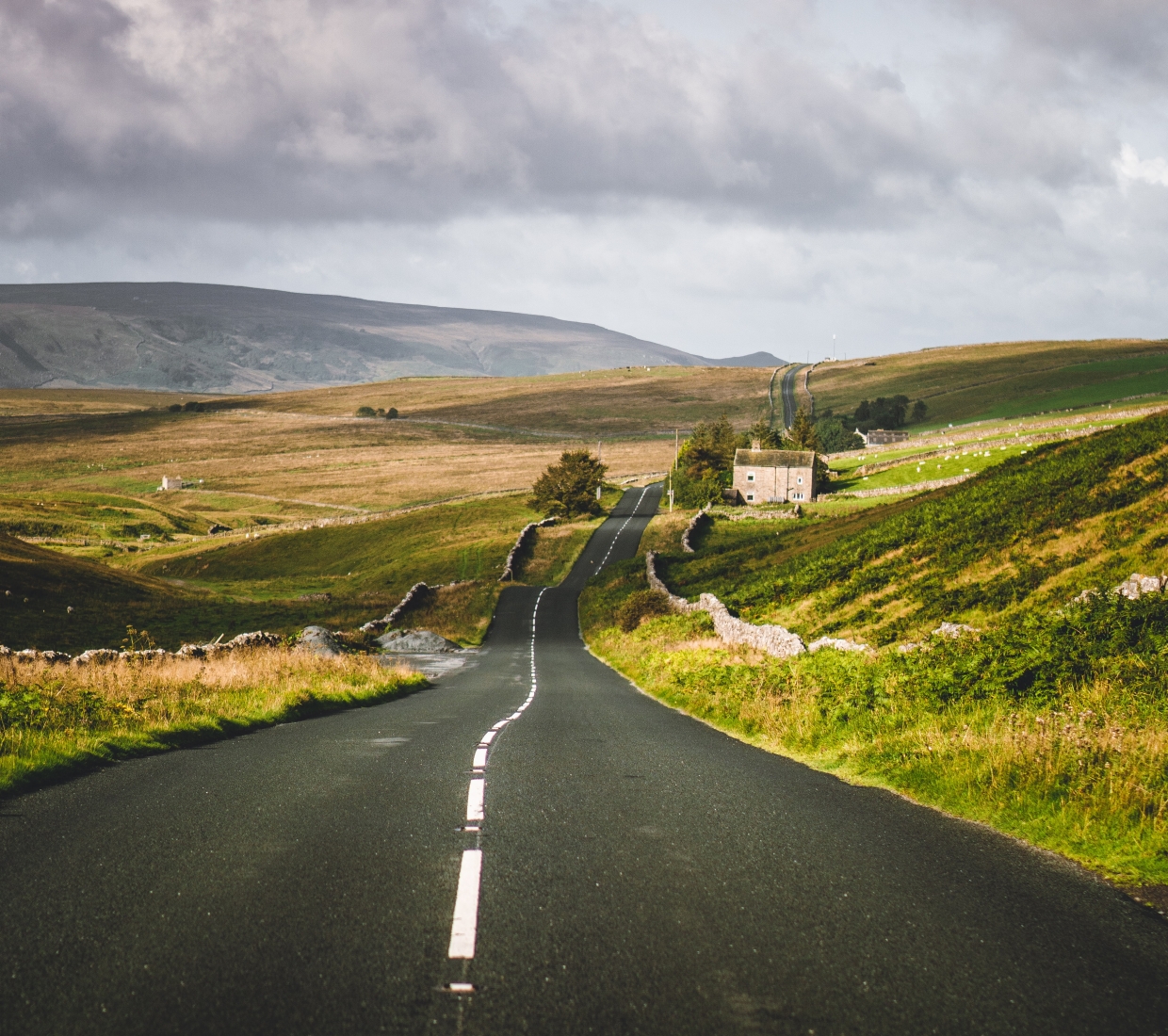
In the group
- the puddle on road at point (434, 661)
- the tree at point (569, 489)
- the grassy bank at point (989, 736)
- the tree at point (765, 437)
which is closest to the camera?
the grassy bank at point (989, 736)

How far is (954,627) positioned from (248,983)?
73.6ft

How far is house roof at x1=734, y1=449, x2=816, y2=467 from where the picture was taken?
340 feet

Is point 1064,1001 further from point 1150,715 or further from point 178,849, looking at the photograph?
point 1150,715

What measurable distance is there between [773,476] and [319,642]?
76.2 metres

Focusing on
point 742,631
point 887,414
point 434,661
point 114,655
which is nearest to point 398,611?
point 434,661

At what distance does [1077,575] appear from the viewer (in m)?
25.0

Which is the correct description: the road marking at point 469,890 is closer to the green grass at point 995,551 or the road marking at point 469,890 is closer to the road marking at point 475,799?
the road marking at point 475,799

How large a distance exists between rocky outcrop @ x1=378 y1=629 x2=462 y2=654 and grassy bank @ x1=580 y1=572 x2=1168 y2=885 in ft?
87.1

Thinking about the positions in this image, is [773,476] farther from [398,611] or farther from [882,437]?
[882,437]

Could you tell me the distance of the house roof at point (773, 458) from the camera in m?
104

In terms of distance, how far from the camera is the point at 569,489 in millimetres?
99188

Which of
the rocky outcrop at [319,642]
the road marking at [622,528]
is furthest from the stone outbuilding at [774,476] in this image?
the rocky outcrop at [319,642]

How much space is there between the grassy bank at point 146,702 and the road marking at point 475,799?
4.87 meters

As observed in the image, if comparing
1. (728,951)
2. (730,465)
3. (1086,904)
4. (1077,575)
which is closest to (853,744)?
(1086,904)
